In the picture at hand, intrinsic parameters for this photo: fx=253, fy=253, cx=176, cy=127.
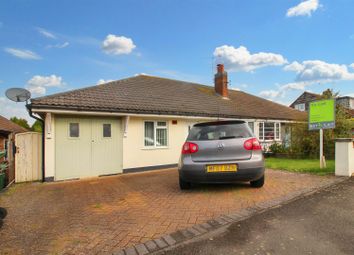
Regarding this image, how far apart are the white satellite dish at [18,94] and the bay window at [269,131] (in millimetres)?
13574

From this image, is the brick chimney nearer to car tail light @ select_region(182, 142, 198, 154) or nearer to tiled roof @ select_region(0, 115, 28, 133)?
car tail light @ select_region(182, 142, 198, 154)

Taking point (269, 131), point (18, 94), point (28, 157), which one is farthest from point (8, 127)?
point (269, 131)

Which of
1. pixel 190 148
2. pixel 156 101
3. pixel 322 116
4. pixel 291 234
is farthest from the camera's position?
pixel 156 101

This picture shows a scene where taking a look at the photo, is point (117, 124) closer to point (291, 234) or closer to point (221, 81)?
point (291, 234)

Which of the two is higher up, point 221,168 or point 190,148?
point 190,148

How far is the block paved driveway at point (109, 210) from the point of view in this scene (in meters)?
3.60

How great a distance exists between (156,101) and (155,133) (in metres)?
1.76

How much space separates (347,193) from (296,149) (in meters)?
8.46

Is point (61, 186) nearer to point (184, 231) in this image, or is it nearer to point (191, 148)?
point (191, 148)

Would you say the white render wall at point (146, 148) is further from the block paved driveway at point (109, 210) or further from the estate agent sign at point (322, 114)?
the estate agent sign at point (322, 114)

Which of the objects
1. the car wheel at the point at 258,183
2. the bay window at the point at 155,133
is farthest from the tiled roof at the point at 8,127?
the car wheel at the point at 258,183

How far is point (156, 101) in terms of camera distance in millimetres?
12219

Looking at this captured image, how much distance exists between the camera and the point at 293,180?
7391mm

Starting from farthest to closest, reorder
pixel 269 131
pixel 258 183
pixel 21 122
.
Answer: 1. pixel 21 122
2. pixel 269 131
3. pixel 258 183
